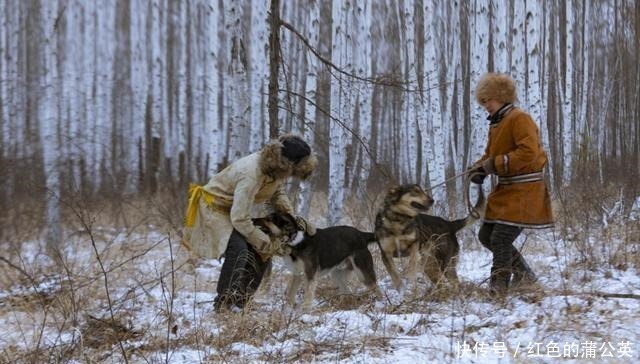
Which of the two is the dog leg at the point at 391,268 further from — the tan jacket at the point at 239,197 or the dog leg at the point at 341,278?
the tan jacket at the point at 239,197

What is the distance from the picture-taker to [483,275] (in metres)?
6.76

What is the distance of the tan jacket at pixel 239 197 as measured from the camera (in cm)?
521

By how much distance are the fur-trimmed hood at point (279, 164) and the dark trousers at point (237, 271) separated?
0.67 meters

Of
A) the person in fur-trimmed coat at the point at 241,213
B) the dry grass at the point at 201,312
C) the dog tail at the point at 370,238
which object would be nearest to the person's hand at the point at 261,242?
the person in fur-trimmed coat at the point at 241,213

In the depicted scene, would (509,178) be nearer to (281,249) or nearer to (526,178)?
(526,178)

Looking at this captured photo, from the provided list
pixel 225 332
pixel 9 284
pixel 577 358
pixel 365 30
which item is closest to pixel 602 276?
pixel 577 358

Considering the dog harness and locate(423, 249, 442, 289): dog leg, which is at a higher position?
the dog harness

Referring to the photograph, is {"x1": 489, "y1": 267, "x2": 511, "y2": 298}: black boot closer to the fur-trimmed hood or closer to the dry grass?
the dry grass

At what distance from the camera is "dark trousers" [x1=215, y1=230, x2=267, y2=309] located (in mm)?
5320

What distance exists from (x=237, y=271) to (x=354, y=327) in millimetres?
1340

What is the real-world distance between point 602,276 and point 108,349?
179 inches

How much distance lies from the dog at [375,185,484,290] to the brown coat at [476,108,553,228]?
2.55 ft

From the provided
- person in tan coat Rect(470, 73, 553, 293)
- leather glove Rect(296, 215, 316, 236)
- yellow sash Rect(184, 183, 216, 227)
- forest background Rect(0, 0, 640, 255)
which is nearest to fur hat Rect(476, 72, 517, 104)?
person in tan coat Rect(470, 73, 553, 293)

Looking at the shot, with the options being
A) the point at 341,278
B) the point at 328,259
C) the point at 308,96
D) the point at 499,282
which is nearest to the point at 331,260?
the point at 328,259
